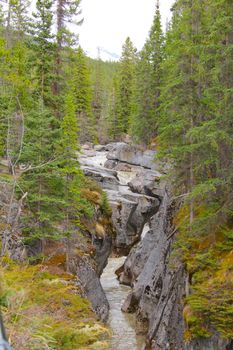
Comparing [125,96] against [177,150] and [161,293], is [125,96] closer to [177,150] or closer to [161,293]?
[177,150]

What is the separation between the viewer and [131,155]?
146ft

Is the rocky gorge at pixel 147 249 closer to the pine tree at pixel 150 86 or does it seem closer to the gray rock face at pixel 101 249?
the gray rock face at pixel 101 249

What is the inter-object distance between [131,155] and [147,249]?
64.3ft

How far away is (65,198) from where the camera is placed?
1964 cm

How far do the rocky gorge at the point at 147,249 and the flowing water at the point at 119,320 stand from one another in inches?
16.0

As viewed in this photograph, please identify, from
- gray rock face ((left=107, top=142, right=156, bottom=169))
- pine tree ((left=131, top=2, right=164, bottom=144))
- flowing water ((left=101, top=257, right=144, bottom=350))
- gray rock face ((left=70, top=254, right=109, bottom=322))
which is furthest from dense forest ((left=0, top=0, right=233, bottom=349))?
pine tree ((left=131, top=2, right=164, bottom=144))

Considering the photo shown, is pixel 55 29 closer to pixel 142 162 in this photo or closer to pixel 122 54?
pixel 142 162

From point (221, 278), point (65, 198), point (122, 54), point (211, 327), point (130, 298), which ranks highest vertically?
point (122, 54)

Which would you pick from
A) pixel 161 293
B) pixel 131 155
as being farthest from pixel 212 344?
pixel 131 155

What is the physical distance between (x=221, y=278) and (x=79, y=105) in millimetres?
42836

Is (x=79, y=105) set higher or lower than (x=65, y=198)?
higher

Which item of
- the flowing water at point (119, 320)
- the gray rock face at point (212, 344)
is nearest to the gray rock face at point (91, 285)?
the flowing water at point (119, 320)

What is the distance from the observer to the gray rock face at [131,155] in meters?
43.1

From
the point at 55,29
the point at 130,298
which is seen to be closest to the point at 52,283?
the point at 130,298
